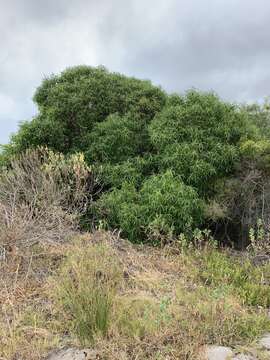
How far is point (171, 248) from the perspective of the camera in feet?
22.2

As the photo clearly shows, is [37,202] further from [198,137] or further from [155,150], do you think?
[198,137]

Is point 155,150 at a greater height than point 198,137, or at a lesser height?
lesser

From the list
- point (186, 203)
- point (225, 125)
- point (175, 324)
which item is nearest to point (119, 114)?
point (225, 125)

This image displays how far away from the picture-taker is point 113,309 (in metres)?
4.24

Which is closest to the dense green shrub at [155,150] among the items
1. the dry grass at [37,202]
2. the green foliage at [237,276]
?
the green foliage at [237,276]

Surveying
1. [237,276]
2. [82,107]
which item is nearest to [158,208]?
[237,276]

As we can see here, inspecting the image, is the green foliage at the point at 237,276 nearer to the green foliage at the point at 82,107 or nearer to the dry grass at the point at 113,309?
the dry grass at the point at 113,309

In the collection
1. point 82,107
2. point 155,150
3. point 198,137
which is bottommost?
point 155,150

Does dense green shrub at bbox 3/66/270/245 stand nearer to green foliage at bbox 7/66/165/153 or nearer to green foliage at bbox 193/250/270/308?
green foliage at bbox 7/66/165/153

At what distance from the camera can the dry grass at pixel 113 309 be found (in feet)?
12.7

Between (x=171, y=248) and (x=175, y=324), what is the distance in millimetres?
2719

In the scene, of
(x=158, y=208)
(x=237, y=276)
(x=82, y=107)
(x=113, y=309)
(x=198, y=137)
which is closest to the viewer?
(x=113, y=309)

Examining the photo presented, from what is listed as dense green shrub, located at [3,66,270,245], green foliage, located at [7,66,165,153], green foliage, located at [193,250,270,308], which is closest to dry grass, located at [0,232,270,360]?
green foliage, located at [193,250,270,308]

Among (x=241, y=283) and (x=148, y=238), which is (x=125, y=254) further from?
(x=241, y=283)
